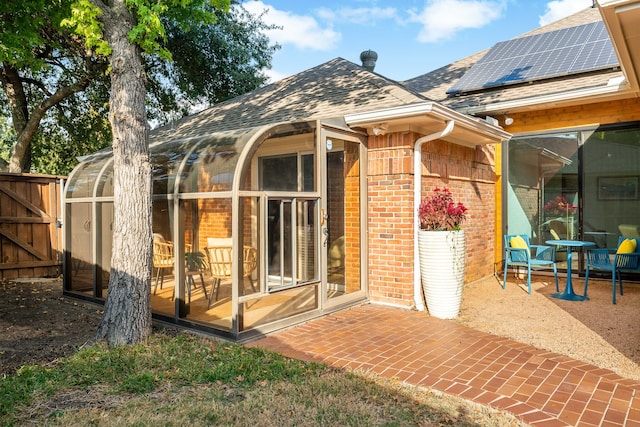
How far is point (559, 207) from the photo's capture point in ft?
25.8

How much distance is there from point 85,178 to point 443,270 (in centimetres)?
561

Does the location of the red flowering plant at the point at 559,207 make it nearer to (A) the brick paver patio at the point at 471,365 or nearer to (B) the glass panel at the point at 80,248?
(A) the brick paver patio at the point at 471,365

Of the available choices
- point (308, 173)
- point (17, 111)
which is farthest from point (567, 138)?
point (17, 111)

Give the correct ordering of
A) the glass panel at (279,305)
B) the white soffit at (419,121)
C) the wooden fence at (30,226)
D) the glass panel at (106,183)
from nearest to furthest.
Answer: the glass panel at (279,305), the white soffit at (419,121), the glass panel at (106,183), the wooden fence at (30,226)

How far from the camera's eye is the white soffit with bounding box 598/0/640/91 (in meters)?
3.19

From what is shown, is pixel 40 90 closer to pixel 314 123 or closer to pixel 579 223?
pixel 314 123

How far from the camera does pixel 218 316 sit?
539cm

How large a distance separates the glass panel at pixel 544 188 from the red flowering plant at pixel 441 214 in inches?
124

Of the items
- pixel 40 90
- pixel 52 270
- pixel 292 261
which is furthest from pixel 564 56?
pixel 40 90

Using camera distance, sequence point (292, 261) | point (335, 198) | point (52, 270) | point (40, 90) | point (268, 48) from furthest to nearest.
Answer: point (268, 48), point (40, 90), point (52, 270), point (335, 198), point (292, 261)

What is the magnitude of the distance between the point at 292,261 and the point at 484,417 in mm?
2826

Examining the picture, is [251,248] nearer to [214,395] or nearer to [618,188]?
[214,395]

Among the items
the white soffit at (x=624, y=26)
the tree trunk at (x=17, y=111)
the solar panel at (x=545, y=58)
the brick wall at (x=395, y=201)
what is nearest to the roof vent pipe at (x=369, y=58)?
the solar panel at (x=545, y=58)

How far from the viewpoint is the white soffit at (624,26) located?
319 cm
